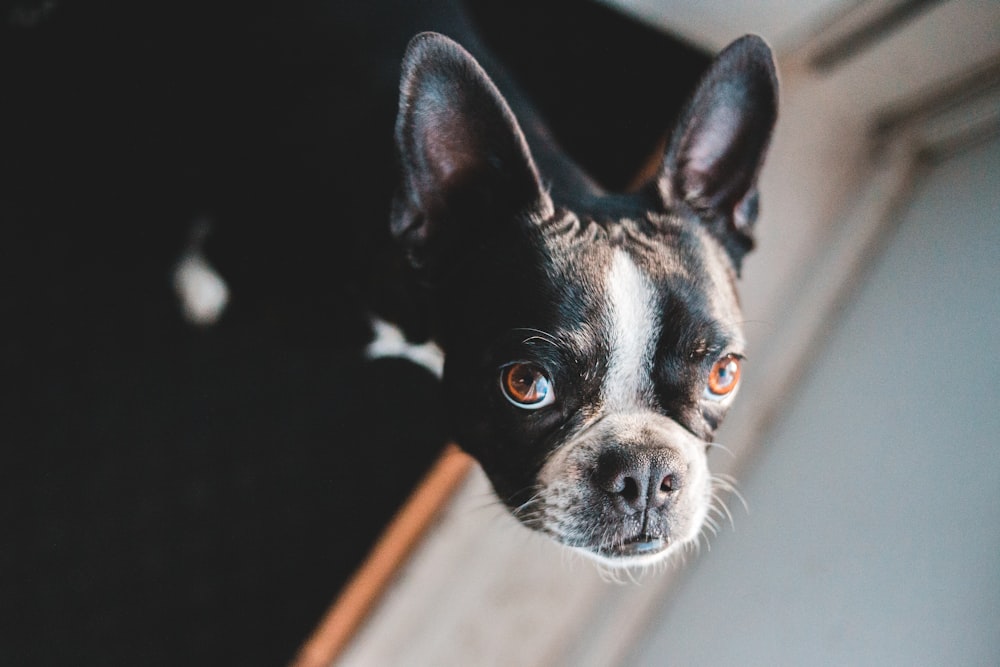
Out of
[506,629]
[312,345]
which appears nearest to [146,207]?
[312,345]

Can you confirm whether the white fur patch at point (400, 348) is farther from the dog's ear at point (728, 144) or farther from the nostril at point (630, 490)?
the dog's ear at point (728, 144)

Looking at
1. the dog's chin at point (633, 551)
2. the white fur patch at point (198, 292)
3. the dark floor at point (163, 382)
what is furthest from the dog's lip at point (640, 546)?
the white fur patch at point (198, 292)

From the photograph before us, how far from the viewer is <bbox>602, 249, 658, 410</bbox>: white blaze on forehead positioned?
1.07m

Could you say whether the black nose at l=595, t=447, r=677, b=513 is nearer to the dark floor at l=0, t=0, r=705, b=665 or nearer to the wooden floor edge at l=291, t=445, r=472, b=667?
the dark floor at l=0, t=0, r=705, b=665

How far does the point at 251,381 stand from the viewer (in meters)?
2.14

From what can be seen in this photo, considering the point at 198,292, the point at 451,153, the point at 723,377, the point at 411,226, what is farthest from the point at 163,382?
the point at 723,377

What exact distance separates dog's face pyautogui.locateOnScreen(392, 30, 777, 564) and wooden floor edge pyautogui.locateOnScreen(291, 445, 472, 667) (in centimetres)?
96

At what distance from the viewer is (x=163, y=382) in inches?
83.3

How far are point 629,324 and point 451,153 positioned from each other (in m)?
0.40

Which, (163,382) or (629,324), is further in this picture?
(163,382)

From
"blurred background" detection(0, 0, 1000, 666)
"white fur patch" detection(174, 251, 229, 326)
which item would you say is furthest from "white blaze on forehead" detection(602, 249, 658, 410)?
→ "white fur patch" detection(174, 251, 229, 326)

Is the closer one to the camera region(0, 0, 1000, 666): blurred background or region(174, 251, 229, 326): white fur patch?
region(0, 0, 1000, 666): blurred background

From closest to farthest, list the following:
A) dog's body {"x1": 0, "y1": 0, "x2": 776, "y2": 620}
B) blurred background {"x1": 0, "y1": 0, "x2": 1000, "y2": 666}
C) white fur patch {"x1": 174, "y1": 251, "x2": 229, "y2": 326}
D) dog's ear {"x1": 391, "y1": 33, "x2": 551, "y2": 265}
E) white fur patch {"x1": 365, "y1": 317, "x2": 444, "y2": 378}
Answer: dog's ear {"x1": 391, "y1": 33, "x2": 551, "y2": 265} → dog's body {"x1": 0, "y1": 0, "x2": 776, "y2": 620} → blurred background {"x1": 0, "y1": 0, "x2": 1000, "y2": 666} → white fur patch {"x1": 365, "y1": 317, "x2": 444, "y2": 378} → white fur patch {"x1": 174, "y1": 251, "x2": 229, "y2": 326}

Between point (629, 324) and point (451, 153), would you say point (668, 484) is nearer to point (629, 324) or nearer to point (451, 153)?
point (629, 324)
